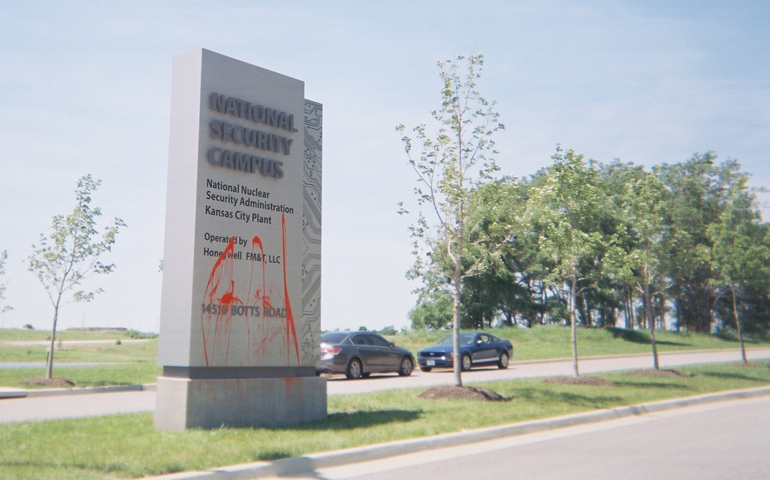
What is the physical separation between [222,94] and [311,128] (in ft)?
6.69

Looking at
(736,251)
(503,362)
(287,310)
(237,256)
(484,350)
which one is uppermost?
(736,251)

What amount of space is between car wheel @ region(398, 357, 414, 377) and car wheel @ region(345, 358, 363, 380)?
201 cm

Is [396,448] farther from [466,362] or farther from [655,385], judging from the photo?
[466,362]

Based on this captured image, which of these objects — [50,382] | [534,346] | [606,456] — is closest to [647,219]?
[606,456]

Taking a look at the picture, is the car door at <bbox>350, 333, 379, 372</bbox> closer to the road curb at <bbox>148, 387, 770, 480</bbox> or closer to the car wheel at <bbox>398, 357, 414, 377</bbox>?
the car wheel at <bbox>398, 357, 414, 377</bbox>

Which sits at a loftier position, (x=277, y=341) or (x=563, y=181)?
(x=563, y=181)

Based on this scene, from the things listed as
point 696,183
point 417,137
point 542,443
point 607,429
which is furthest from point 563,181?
point 696,183

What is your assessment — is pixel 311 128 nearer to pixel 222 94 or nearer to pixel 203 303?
pixel 222 94

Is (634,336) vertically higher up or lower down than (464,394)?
higher up

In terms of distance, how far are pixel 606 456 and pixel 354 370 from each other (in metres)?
14.3

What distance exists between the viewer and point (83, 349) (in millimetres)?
41562

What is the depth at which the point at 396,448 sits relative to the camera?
9188 millimetres

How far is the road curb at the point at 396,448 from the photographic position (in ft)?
24.2

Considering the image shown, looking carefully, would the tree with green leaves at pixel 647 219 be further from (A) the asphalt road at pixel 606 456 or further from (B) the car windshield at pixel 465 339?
(A) the asphalt road at pixel 606 456
